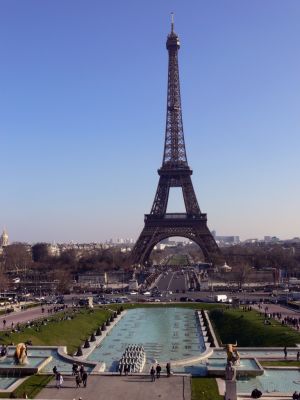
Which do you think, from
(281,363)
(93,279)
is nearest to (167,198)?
(93,279)

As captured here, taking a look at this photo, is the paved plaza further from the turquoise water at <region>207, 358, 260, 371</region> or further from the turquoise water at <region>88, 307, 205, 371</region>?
the turquoise water at <region>88, 307, 205, 371</region>

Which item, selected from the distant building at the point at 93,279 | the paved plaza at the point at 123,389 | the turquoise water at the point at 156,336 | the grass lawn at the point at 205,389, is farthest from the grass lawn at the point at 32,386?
the distant building at the point at 93,279

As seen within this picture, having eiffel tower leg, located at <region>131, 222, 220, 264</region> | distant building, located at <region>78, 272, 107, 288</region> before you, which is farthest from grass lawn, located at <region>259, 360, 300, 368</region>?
eiffel tower leg, located at <region>131, 222, 220, 264</region>

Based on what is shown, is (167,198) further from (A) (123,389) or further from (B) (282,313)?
(A) (123,389)

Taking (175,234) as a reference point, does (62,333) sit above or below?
below

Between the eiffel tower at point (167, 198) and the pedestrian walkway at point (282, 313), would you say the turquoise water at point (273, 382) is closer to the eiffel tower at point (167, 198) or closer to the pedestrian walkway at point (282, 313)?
the pedestrian walkway at point (282, 313)

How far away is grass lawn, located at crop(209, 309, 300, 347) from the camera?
3008cm

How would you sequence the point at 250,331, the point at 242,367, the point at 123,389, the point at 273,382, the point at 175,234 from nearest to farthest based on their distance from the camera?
the point at 123,389 → the point at 273,382 → the point at 242,367 → the point at 250,331 → the point at 175,234

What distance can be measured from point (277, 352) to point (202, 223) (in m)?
52.0

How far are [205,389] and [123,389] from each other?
2.86 metres

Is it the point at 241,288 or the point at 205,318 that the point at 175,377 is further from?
the point at 241,288

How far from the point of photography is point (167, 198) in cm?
8025

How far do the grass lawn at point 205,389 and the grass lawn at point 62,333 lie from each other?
11.2 meters

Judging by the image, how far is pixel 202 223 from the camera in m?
76.9
